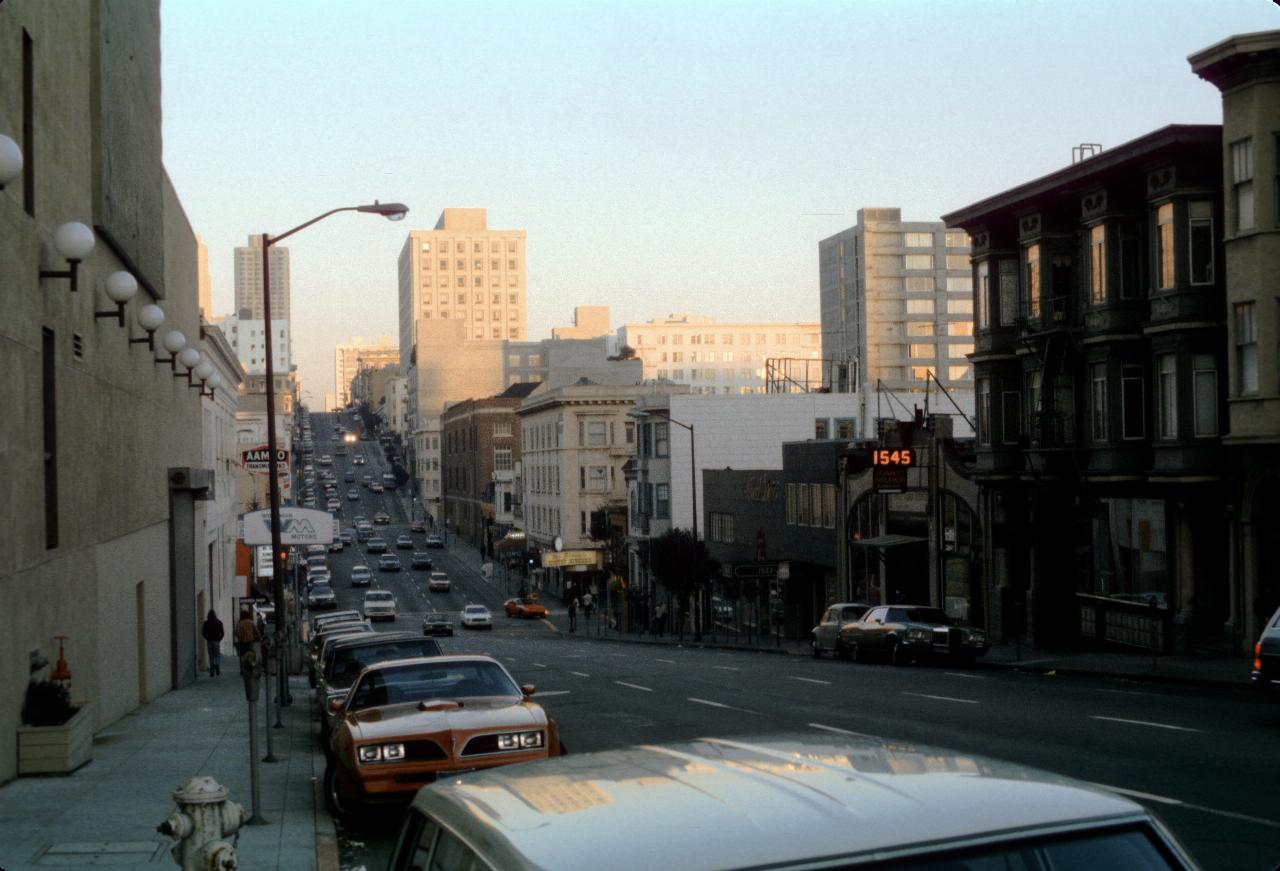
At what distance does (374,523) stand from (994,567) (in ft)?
376

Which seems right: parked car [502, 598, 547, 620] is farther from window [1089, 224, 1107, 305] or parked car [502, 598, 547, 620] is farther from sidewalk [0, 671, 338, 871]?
sidewalk [0, 671, 338, 871]

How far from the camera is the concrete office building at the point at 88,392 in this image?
1532cm

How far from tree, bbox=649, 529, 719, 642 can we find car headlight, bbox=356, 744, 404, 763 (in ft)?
177

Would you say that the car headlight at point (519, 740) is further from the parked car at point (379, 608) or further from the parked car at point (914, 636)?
the parked car at point (379, 608)

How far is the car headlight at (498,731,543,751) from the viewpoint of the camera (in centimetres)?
1215

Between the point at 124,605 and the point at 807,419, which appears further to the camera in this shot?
the point at 807,419

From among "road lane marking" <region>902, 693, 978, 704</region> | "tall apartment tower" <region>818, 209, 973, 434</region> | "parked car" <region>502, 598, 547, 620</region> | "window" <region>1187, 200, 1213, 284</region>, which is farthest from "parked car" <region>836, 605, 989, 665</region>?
"tall apartment tower" <region>818, 209, 973, 434</region>

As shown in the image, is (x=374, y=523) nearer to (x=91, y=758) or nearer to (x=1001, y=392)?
(x=1001, y=392)

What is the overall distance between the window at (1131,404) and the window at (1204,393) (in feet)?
8.73

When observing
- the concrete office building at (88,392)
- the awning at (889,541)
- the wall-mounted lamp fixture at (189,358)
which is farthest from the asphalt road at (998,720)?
the awning at (889,541)

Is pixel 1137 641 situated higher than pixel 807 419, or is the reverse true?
pixel 807 419

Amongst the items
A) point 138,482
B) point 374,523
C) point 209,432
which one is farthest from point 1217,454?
point 374,523

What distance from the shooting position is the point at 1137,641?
35.4 metres

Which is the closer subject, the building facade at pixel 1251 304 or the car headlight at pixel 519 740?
the car headlight at pixel 519 740
